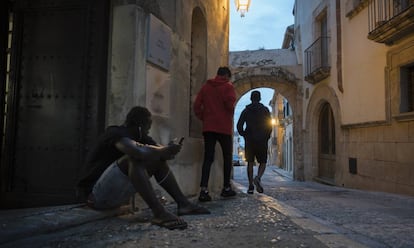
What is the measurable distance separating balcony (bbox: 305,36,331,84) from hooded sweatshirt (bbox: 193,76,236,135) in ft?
30.1

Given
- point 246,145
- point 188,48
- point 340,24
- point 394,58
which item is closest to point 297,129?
point 340,24

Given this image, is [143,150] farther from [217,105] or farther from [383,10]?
[383,10]

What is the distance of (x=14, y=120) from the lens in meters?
4.68

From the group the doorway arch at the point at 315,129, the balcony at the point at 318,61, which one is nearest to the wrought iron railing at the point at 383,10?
the balcony at the point at 318,61

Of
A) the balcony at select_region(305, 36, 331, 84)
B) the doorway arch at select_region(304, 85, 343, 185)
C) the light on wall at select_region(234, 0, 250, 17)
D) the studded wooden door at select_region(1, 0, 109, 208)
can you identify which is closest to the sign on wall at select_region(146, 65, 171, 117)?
the studded wooden door at select_region(1, 0, 109, 208)

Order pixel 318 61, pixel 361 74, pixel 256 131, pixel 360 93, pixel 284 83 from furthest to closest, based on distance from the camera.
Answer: pixel 284 83 < pixel 318 61 < pixel 360 93 < pixel 361 74 < pixel 256 131

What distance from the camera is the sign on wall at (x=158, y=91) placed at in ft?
14.3

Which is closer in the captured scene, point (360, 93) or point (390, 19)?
point (390, 19)

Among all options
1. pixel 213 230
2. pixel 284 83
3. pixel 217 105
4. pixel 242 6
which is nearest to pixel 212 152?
pixel 217 105

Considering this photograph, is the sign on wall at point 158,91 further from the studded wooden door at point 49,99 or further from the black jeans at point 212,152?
the black jeans at point 212,152

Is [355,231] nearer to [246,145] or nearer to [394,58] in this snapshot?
[246,145]

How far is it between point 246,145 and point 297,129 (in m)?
11.2

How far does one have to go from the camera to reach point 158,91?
15.0ft

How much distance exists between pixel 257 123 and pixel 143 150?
351 centimetres
